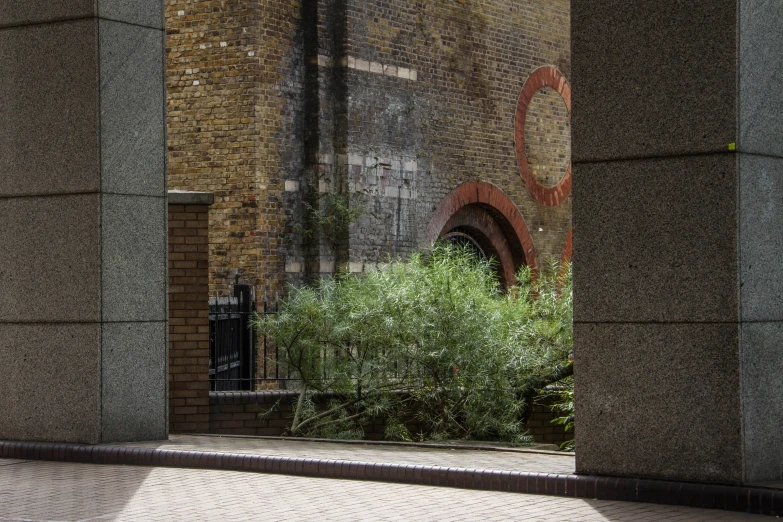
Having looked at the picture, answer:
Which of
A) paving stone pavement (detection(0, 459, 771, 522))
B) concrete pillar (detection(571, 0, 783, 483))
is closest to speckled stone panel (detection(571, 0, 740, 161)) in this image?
concrete pillar (detection(571, 0, 783, 483))

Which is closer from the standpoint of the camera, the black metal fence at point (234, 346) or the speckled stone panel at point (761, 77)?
the speckled stone panel at point (761, 77)

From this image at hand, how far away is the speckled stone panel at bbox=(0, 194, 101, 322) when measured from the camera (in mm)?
8453

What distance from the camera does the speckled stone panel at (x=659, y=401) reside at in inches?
251

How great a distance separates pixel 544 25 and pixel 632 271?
47.2ft

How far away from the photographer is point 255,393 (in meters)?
10.6

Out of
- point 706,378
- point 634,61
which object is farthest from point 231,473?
point 634,61

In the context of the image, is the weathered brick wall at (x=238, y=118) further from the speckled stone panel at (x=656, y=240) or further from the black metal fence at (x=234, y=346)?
the speckled stone panel at (x=656, y=240)

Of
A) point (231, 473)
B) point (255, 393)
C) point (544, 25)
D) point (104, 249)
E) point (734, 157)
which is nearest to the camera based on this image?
point (734, 157)

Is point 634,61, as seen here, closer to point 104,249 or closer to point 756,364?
point 756,364

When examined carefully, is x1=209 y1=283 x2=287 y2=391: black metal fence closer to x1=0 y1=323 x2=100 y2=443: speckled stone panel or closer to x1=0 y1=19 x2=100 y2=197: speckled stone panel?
x1=0 y1=323 x2=100 y2=443: speckled stone panel

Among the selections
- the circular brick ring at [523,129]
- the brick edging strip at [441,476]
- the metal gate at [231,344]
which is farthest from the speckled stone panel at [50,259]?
the circular brick ring at [523,129]

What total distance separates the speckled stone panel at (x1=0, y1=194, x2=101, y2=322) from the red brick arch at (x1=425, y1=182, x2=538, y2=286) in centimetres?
959

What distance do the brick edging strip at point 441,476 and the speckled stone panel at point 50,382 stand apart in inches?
6.2

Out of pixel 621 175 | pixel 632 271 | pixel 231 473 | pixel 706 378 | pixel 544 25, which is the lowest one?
pixel 231 473
